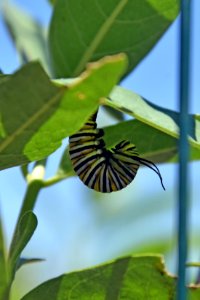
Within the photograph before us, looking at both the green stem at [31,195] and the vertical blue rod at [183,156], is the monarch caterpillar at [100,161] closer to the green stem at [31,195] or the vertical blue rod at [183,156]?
the green stem at [31,195]

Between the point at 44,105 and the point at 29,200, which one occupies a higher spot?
the point at 44,105

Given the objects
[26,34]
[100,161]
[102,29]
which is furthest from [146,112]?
[26,34]

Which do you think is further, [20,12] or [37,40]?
[20,12]

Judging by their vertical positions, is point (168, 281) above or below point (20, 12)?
below

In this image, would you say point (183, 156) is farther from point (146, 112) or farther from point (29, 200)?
point (29, 200)

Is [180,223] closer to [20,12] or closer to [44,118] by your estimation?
[44,118]

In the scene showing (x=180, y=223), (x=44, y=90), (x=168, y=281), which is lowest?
(x=168, y=281)

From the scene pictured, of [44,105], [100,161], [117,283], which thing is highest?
[44,105]

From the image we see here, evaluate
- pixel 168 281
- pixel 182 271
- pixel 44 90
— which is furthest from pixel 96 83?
pixel 168 281
